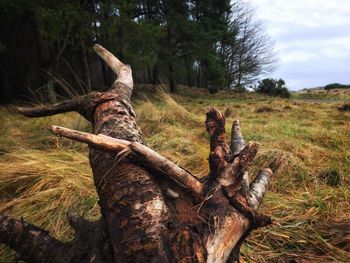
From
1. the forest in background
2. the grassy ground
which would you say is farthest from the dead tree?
the forest in background

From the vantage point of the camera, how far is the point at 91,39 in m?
12.5

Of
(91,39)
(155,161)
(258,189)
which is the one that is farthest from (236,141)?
(91,39)

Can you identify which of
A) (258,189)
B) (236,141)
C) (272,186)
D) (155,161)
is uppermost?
(155,161)

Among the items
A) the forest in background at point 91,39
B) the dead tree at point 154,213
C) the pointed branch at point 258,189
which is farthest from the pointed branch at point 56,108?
the forest in background at point 91,39

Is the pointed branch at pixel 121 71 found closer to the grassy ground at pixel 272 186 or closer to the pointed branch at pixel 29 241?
the grassy ground at pixel 272 186

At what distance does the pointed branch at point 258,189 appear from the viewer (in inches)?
65.9

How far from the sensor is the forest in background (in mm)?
9508

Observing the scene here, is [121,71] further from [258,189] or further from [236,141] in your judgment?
[258,189]

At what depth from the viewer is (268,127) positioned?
17.3 ft

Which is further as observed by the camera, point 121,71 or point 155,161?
point 121,71

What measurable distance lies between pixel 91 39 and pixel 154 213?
11906mm

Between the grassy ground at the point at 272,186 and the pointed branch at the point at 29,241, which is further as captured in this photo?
the grassy ground at the point at 272,186

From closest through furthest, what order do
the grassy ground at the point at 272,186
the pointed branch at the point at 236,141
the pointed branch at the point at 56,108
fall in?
the grassy ground at the point at 272,186
the pointed branch at the point at 236,141
the pointed branch at the point at 56,108

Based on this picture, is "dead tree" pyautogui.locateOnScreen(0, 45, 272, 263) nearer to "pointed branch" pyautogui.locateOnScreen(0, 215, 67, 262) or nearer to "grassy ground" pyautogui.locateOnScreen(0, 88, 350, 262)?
"pointed branch" pyautogui.locateOnScreen(0, 215, 67, 262)
